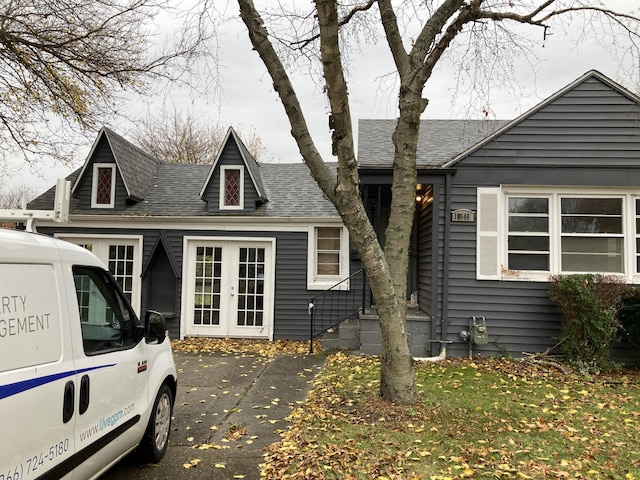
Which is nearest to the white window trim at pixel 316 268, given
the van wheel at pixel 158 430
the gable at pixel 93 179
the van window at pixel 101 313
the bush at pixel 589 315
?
the bush at pixel 589 315

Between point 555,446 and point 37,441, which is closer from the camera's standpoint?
point 37,441

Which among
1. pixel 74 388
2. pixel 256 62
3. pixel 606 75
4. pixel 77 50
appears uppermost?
pixel 77 50

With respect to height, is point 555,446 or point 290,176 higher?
point 290,176

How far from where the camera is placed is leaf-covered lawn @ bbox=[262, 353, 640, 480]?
11.9ft

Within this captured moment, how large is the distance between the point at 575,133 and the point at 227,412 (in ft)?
25.1

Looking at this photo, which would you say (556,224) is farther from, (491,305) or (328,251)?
(328,251)

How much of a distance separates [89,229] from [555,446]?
10.5 m

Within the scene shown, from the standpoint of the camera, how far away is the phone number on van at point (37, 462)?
6.59 ft

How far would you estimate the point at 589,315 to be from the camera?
670 centimetres

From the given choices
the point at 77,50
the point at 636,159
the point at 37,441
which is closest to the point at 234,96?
the point at 37,441

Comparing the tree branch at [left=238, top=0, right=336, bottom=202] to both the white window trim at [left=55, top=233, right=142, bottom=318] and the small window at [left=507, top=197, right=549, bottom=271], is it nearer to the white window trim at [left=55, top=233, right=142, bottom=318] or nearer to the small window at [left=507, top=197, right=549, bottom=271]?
the small window at [left=507, top=197, right=549, bottom=271]

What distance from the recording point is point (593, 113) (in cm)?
775

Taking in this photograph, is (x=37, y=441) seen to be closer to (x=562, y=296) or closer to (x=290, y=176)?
(x=562, y=296)

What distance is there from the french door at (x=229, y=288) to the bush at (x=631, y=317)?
7.06 meters
